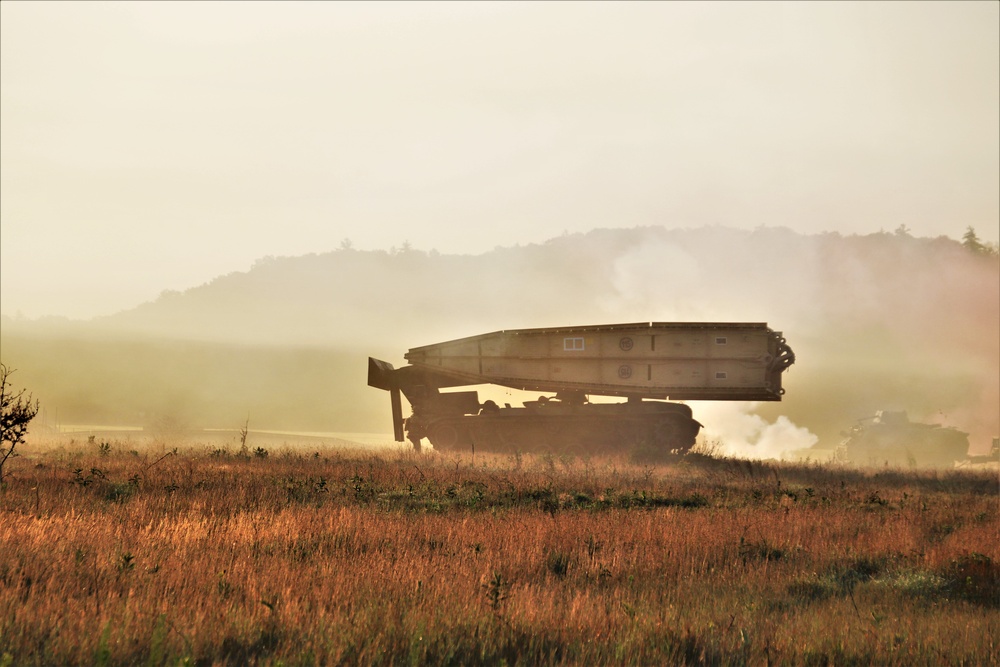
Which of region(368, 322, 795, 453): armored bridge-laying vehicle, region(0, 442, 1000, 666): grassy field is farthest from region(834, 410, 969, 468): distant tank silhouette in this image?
region(0, 442, 1000, 666): grassy field

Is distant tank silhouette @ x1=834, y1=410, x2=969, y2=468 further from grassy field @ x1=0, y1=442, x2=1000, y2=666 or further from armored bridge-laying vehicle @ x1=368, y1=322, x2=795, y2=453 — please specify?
grassy field @ x1=0, y1=442, x2=1000, y2=666

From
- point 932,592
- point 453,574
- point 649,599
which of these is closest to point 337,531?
point 453,574

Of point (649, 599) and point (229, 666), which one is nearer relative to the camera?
point (229, 666)

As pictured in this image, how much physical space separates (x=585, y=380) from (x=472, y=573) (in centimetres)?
1805

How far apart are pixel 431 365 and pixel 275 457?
7869 millimetres

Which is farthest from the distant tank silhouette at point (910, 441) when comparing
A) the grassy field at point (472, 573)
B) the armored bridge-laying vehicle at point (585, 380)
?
the grassy field at point (472, 573)

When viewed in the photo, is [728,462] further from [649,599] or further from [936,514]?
[649,599]

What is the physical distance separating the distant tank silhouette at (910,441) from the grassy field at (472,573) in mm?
21236

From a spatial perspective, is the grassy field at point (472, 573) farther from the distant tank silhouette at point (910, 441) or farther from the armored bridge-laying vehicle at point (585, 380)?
the distant tank silhouette at point (910, 441)

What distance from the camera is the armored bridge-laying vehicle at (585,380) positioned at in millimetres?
24781

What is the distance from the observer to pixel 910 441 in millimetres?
35062

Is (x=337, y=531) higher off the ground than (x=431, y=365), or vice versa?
(x=431, y=365)

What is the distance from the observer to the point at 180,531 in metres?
9.11

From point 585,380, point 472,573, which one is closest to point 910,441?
point 585,380
